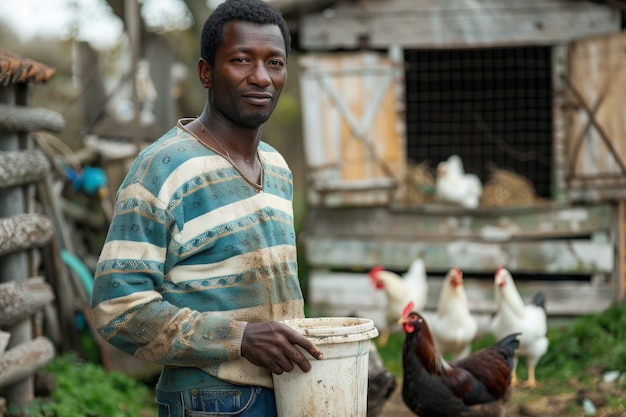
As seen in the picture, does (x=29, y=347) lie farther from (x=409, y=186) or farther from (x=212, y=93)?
(x=409, y=186)

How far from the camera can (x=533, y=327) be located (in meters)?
7.05

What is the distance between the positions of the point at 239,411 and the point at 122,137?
797 cm

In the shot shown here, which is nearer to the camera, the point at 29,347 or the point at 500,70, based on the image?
the point at 29,347

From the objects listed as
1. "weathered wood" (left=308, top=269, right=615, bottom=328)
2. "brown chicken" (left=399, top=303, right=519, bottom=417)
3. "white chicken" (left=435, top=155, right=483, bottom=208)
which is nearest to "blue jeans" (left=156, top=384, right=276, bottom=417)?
"brown chicken" (left=399, top=303, right=519, bottom=417)

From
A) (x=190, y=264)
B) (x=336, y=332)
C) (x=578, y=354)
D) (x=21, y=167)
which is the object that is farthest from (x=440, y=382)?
(x=190, y=264)

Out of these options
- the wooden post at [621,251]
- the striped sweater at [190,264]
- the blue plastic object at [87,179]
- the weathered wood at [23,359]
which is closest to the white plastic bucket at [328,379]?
the striped sweater at [190,264]

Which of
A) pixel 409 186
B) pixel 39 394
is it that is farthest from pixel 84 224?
pixel 409 186

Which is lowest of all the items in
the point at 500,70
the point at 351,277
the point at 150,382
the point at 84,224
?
the point at 150,382

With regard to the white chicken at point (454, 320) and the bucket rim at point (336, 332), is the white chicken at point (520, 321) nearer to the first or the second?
the white chicken at point (454, 320)

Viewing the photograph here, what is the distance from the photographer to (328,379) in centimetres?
211

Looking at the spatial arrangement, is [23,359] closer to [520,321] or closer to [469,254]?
[520,321]

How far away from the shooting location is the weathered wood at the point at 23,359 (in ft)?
15.1

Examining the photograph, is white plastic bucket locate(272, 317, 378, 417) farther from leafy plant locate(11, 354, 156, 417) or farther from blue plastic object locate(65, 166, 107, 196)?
blue plastic object locate(65, 166, 107, 196)

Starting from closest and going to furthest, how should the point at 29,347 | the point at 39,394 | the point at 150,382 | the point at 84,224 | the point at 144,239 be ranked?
the point at 144,239 → the point at 29,347 → the point at 39,394 → the point at 150,382 → the point at 84,224
